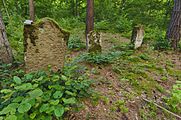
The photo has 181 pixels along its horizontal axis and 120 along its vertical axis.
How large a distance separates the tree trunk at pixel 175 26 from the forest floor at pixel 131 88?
1542 mm

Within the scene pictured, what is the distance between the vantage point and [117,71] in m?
3.72

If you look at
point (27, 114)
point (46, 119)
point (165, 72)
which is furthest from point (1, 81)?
point (165, 72)

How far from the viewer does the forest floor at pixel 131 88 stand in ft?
8.38

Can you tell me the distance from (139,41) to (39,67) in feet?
12.2

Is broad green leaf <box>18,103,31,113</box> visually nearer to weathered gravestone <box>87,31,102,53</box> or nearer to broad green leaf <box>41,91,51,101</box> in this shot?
broad green leaf <box>41,91,51,101</box>

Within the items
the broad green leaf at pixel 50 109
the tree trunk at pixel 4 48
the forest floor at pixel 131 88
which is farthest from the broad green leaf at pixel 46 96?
the tree trunk at pixel 4 48

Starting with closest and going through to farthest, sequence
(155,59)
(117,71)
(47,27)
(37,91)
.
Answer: (37,91) < (47,27) < (117,71) < (155,59)

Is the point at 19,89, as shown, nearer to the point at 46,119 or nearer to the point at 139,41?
the point at 46,119

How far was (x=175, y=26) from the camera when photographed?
5.93 metres

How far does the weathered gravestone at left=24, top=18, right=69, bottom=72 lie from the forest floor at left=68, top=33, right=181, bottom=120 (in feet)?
2.57

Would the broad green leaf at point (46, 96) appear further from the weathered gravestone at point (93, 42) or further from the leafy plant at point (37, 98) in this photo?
the weathered gravestone at point (93, 42)

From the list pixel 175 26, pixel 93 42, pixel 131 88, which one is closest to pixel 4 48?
pixel 93 42

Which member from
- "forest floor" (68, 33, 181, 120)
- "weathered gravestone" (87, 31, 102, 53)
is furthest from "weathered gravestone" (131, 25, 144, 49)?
"weathered gravestone" (87, 31, 102, 53)

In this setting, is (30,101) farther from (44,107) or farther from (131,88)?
(131,88)
